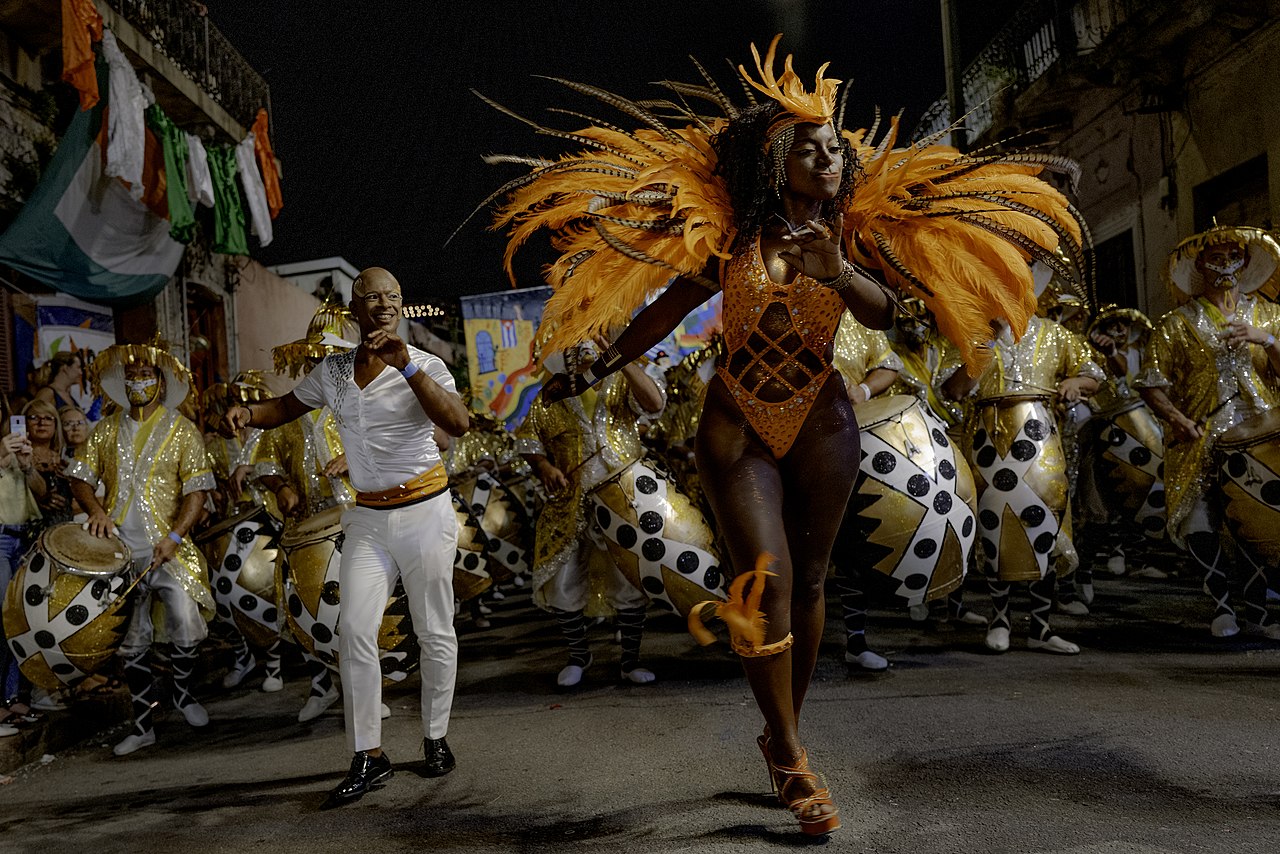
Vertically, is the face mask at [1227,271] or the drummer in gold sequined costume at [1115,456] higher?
the face mask at [1227,271]

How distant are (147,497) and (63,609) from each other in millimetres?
717

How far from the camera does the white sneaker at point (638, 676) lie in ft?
18.5

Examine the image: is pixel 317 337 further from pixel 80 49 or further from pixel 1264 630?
pixel 80 49

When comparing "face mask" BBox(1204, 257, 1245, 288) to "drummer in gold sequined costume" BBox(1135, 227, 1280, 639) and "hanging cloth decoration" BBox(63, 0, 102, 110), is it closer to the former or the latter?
"drummer in gold sequined costume" BBox(1135, 227, 1280, 639)

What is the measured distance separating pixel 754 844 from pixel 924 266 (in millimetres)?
1949

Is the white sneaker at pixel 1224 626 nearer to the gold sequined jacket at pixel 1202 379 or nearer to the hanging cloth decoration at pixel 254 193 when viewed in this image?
the gold sequined jacket at pixel 1202 379

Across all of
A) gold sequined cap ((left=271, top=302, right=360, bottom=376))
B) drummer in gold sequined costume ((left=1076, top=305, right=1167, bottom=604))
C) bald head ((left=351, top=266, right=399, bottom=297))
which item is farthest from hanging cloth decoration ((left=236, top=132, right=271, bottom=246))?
drummer in gold sequined costume ((left=1076, top=305, right=1167, bottom=604))

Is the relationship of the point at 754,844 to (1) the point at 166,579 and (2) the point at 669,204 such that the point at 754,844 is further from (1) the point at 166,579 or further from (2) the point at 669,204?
(1) the point at 166,579

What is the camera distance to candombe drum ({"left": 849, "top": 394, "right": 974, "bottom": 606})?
4.38 m

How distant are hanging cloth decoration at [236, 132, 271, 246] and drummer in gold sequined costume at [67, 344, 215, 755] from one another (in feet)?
27.5

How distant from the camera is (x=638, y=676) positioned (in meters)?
5.67

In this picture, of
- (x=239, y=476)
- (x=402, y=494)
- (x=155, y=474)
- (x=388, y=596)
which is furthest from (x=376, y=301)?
(x=239, y=476)

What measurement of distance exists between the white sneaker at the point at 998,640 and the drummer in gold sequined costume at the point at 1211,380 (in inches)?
46.2

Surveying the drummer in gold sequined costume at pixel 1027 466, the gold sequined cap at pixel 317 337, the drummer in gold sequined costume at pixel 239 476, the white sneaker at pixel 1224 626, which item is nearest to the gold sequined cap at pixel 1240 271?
the drummer in gold sequined costume at pixel 1027 466
